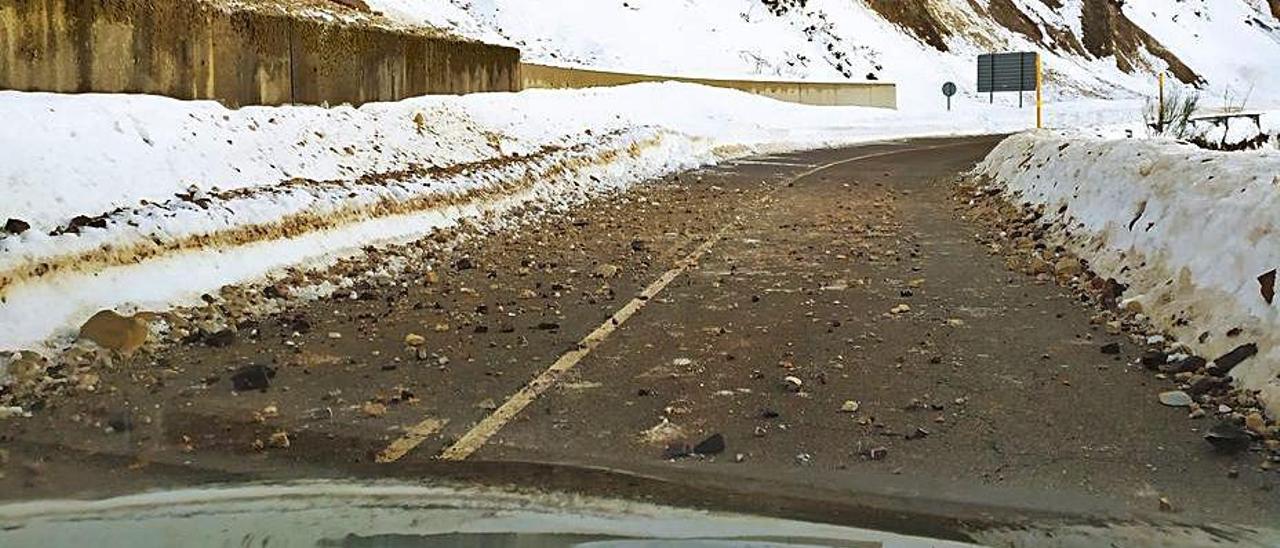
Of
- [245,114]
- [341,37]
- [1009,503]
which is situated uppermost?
[341,37]

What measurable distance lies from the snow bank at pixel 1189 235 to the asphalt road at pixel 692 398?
1.46ft

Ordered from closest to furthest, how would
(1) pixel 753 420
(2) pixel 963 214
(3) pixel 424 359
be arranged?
(1) pixel 753 420, (3) pixel 424 359, (2) pixel 963 214

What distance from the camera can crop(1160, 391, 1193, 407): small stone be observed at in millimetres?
5789

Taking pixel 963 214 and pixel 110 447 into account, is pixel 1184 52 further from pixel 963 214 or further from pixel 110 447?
pixel 110 447

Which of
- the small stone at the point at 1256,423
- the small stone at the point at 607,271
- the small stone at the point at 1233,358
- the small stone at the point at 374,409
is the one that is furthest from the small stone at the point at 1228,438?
the small stone at the point at 607,271

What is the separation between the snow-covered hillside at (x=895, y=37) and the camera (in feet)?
120

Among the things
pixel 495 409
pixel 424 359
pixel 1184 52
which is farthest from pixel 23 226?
pixel 1184 52

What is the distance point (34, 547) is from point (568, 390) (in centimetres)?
286

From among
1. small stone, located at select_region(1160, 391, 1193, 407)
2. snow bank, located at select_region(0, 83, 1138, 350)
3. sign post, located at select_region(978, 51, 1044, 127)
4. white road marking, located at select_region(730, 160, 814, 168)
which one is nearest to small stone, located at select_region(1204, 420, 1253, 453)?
small stone, located at select_region(1160, 391, 1193, 407)

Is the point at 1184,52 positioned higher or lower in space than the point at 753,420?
higher

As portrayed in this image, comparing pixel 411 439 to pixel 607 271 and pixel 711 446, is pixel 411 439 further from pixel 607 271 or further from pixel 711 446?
pixel 607 271

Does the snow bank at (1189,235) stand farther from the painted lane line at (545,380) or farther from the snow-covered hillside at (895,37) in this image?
the snow-covered hillside at (895,37)

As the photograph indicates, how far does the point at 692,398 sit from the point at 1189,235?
3.94 meters

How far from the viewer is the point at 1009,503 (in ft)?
14.7
